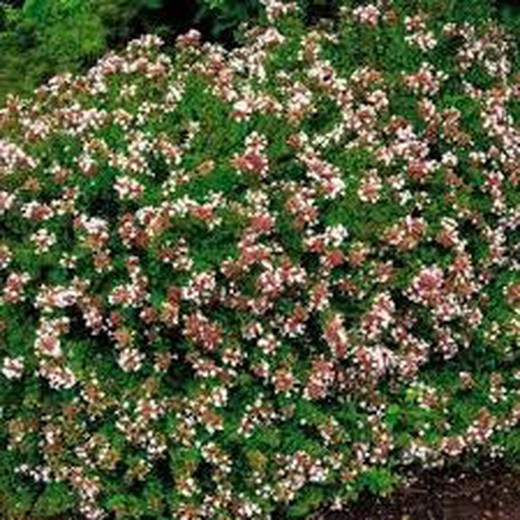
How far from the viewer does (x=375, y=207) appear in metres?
5.73

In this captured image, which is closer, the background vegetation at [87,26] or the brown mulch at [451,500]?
the brown mulch at [451,500]

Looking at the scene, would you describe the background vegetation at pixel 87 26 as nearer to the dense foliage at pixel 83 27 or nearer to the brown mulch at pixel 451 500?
the dense foliage at pixel 83 27

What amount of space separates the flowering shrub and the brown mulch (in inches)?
5.5

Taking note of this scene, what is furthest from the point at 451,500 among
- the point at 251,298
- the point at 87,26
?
the point at 87,26

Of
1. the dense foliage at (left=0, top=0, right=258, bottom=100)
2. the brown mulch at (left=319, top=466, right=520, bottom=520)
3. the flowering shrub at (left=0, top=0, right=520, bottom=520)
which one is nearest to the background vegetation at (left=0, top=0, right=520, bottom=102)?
the dense foliage at (left=0, top=0, right=258, bottom=100)

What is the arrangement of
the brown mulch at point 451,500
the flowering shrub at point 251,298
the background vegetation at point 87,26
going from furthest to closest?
1. the background vegetation at point 87,26
2. the brown mulch at point 451,500
3. the flowering shrub at point 251,298

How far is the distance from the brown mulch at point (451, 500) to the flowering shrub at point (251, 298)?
14 cm

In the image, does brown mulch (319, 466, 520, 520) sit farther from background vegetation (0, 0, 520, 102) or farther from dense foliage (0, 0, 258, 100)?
dense foliage (0, 0, 258, 100)

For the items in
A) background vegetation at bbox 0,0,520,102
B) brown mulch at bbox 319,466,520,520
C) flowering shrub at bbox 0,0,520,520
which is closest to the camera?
flowering shrub at bbox 0,0,520,520

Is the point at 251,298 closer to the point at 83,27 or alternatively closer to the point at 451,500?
the point at 451,500

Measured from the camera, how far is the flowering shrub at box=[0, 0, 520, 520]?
5391 mm

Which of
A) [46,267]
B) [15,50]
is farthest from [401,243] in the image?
[15,50]

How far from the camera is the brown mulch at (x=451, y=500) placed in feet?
19.0

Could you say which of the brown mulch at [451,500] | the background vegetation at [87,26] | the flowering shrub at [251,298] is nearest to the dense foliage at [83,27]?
the background vegetation at [87,26]
